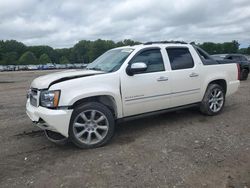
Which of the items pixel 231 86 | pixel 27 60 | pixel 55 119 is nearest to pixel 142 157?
pixel 55 119

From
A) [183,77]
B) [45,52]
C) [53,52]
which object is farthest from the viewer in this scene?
[53,52]

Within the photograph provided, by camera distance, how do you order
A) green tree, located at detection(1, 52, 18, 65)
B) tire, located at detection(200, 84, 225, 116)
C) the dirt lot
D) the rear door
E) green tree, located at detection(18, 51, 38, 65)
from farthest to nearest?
1. green tree, located at detection(18, 51, 38, 65)
2. green tree, located at detection(1, 52, 18, 65)
3. tire, located at detection(200, 84, 225, 116)
4. the rear door
5. the dirt lot

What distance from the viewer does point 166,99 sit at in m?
5.61

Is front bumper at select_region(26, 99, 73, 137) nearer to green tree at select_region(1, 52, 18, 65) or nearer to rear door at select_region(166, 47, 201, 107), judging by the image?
rear door at select_region(166, 47, 201, 107)

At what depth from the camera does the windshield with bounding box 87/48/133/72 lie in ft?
17.2


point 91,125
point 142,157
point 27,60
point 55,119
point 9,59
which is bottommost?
point 142,157

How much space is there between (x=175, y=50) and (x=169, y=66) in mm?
520

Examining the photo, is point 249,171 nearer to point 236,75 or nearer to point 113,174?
point 113,174

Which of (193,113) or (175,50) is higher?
(175,50)

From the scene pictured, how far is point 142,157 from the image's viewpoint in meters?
4.23

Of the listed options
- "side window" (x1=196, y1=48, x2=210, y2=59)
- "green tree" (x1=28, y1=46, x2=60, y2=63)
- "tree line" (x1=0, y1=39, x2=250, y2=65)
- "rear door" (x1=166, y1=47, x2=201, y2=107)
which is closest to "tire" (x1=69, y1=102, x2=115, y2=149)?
"rear door" (x1=166, y1=47, x2=201, y2=107)

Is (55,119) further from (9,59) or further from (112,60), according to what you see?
(9,59)

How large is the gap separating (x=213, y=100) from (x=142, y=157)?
124 inches

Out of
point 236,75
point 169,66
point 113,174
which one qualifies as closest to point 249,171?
point 113,174
